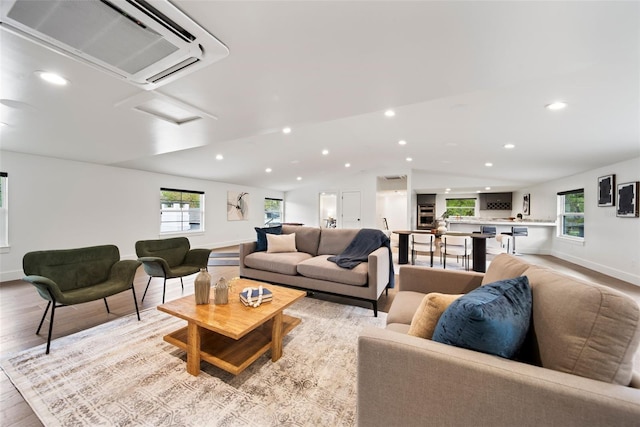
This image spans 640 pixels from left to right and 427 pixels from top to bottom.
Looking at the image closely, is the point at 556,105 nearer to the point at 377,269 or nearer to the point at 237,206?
the point at 377,269

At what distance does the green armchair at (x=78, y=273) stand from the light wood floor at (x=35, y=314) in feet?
0.51

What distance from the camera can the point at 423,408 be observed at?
901 mm

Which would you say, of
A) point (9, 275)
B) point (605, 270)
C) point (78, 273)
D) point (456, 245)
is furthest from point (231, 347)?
point (605, 270)

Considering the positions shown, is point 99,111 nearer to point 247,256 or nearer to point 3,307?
point 247,256

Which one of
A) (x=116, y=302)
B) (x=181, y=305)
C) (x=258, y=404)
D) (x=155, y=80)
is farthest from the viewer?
(x=116, y=302)

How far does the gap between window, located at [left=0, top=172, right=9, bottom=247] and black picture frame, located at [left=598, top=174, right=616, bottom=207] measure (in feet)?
33.2

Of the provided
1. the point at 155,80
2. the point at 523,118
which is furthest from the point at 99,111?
the point at 523,118

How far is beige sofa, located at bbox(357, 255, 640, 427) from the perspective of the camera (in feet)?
2.40

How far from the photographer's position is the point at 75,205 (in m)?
4.50

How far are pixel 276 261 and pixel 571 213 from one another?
23.7ft

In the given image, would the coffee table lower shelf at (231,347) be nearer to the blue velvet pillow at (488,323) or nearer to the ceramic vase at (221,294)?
Result: the ceramic vase at (221,294)

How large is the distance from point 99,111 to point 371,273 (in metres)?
3.24

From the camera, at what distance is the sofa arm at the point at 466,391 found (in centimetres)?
71

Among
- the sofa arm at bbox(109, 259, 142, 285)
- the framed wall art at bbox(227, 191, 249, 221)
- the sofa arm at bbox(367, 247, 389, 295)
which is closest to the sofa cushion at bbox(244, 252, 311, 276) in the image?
the sofa arm at bbox(367, 247, 389, 295)
